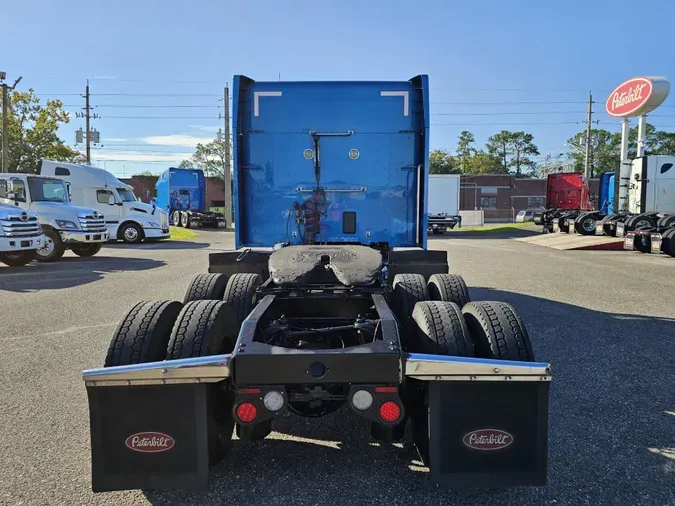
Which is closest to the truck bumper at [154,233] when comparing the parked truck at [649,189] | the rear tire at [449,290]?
the parked truck at [649,189]

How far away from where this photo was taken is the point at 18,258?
46.9 feet

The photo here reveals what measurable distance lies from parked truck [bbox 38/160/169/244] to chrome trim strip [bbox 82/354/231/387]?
2041 centimetres

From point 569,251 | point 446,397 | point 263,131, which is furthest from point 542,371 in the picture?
point 569,251

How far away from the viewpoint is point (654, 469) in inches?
128

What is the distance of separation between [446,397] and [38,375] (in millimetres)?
4133

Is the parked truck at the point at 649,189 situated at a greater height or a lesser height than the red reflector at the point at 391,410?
greater

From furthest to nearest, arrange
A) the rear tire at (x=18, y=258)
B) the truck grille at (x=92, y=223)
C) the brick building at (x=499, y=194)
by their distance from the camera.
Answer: the brick building at (x=499, y=194) < the truck grille at (x=92, y=223) < the rear tire at (x=18, y=258)

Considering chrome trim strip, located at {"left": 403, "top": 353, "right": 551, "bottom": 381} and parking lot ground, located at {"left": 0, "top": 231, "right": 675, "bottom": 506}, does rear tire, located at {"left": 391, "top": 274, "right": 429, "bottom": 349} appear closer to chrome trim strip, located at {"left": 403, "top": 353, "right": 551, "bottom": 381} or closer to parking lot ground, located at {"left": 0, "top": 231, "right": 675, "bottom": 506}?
parking lot ground, located at {"left": 0, "top": 231, "right": 675, "bottom": 506}

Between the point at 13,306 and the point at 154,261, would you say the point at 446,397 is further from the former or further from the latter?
the point at 154,261

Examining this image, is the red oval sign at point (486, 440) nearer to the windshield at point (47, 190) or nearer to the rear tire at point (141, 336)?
the rear tire at point (141, 336)

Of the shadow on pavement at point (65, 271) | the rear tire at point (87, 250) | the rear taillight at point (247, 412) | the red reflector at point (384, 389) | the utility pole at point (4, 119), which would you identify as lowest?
the shadow on pavement at point (65, 271)

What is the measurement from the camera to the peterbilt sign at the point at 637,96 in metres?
24.3

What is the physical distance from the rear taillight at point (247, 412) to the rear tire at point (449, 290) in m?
2.39

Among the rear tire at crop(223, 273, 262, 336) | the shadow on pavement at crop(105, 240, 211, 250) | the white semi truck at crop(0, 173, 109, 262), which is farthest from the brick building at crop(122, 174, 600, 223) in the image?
the rear tire at crop(223, 273, 262, 336)
